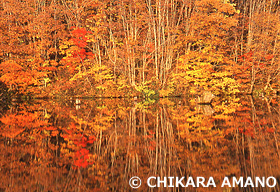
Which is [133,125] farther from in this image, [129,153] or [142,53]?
[142,53]

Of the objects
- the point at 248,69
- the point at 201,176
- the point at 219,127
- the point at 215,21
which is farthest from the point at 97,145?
the point at 248,69

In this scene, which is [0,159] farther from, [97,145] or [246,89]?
[246,89]

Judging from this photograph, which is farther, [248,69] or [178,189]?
[248,69]

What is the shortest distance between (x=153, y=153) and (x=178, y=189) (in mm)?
1957

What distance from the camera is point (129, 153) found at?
6078 millimetres

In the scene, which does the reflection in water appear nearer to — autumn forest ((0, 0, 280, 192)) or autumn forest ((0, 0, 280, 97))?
autumn forest ((0, 0, 280, 192))

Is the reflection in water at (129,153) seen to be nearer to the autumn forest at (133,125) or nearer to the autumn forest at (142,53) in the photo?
the autumn forest at (133,125)

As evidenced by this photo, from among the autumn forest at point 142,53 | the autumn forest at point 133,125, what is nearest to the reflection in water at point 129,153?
the autumn forest at point 133,125

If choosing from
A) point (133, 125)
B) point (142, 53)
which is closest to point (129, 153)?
point (133, 125)

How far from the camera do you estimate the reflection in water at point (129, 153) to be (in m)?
4.56

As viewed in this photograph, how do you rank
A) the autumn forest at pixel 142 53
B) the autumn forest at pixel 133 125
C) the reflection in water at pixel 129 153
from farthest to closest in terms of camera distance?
1. the autumn forest at pixel 142 53
2. the autumn forest at pixel 133 125
3. the reflection in water at pixel 129 153

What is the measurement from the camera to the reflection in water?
4.56 metres

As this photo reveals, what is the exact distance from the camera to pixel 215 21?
74.1 feet

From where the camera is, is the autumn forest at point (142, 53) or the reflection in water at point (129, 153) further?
the autumn forest at point (142, 53)
